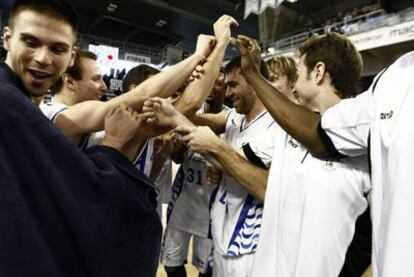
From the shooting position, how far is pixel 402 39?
24.7 feet

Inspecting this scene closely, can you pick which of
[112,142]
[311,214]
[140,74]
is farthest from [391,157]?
[140,74]

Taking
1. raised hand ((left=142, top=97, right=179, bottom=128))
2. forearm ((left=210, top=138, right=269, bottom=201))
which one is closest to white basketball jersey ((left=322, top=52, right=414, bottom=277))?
forearm ((left=210, top=138, right=269, bottom=201))

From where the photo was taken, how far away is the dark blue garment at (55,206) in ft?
1.86

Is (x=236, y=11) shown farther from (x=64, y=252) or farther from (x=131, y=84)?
(x=64, y=252)

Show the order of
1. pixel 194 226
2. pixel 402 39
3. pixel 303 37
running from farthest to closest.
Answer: pixel 303 37, pixel 402 39, pixel 194 226

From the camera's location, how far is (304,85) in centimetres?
142

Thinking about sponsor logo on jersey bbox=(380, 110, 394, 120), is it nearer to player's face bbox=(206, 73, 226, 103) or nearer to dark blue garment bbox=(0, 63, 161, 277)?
dark blue garment bbox=(0, 63, 161, 277)

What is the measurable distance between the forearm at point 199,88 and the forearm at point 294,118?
1.06 ft

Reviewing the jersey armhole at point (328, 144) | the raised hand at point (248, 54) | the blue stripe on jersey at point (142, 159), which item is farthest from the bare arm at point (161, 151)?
the jersey armhole at point (328, 144)

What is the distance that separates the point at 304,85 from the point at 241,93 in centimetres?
48

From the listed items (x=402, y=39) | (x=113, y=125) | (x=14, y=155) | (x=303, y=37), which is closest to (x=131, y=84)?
(x=113, y=125)

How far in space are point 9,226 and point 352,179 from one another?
1.02 meters

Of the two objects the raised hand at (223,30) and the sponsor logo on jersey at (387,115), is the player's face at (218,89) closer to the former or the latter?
the raised hand at (223,30)

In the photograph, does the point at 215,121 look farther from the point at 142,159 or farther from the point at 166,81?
the point at 166,81
